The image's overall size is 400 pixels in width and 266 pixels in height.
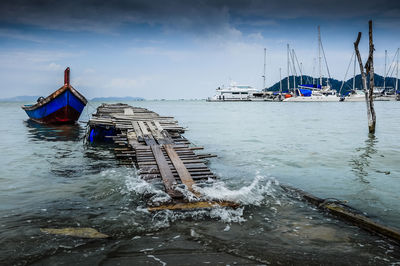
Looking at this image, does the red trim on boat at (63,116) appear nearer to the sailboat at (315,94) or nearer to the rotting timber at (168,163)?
the rotting timber at (168,163)

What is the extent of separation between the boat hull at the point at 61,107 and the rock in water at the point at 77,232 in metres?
20.0

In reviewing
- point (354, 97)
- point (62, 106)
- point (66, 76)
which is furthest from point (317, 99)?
point (66, 76)

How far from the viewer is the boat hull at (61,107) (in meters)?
22.5

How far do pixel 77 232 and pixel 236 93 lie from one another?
111 meters

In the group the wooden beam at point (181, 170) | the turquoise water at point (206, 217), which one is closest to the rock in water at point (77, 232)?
the turquoise water at point (206, 217)

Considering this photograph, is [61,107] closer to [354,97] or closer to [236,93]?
[354,97]

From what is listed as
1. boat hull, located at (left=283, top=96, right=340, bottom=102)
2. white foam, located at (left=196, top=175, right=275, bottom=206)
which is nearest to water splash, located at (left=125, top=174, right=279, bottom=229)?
white foam, located at (left=196, top=175, right=275, bottom=206)

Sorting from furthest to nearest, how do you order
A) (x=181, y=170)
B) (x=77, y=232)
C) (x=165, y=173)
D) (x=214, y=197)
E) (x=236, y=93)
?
(x=236, y=93), (x=181, y=170), (x=165, y=173), (x=214, y=197), (x=77, y=232)

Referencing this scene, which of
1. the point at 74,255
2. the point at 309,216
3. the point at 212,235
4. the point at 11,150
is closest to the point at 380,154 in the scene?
the point at 309,216

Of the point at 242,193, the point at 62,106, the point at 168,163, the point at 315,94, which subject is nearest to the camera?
the point at 242,193

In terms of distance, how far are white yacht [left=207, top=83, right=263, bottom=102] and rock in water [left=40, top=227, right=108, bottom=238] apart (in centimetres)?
10877

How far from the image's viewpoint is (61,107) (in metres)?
23.5

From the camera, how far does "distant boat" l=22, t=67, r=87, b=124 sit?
22.3 metres

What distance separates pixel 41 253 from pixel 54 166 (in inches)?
258
